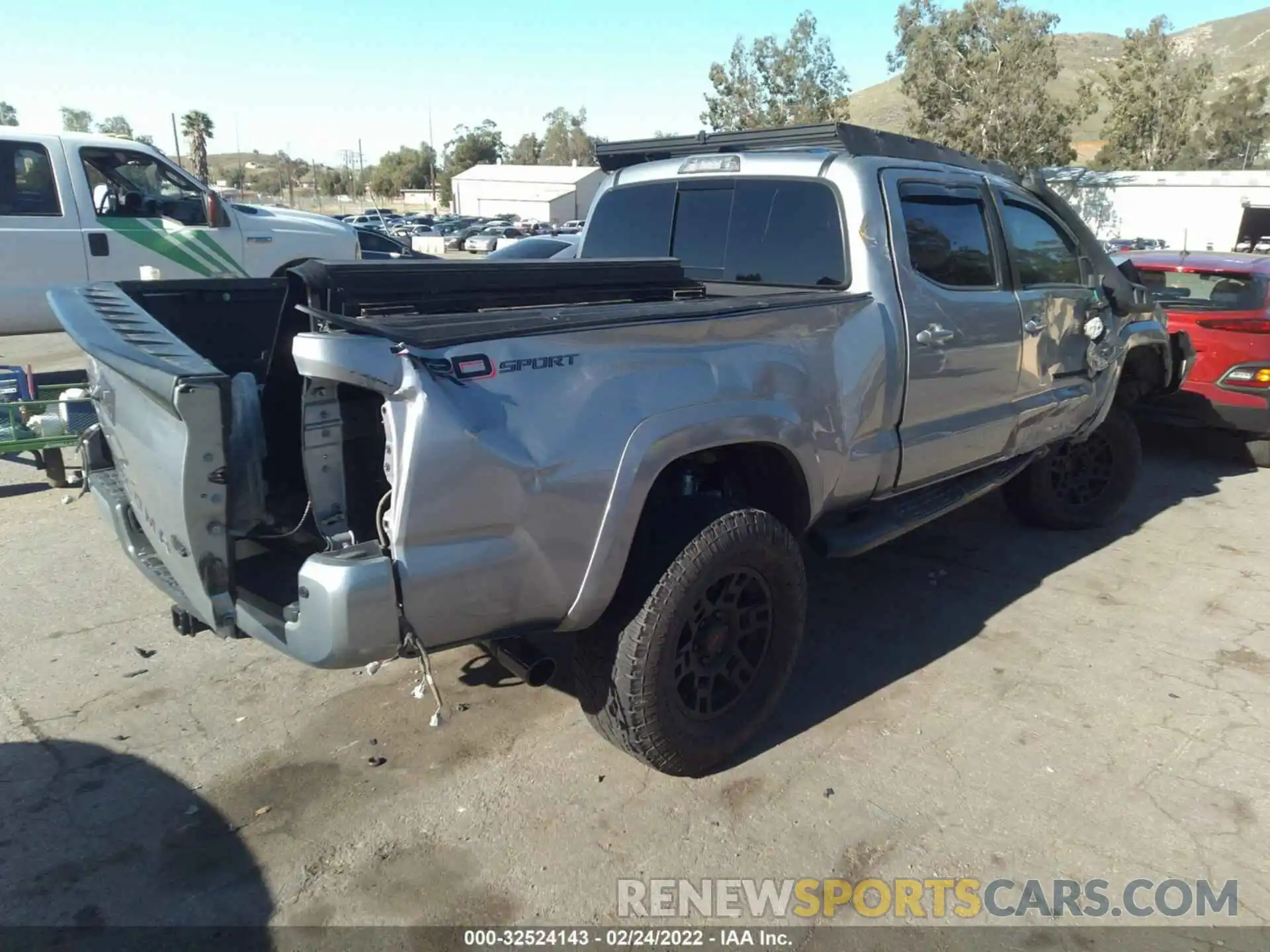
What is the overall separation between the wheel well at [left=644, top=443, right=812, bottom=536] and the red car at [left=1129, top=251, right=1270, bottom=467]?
203 inches

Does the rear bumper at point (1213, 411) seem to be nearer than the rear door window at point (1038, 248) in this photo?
No

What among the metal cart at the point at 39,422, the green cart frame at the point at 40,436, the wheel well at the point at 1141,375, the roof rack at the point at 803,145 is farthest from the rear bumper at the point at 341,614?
the wheel well at the point at 1141,375

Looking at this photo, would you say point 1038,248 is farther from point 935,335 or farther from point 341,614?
point 341,614

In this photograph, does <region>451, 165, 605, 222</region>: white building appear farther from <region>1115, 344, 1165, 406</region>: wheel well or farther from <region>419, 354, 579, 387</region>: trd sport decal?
<region>419, 354, 579, 387</region>: trd sport decal

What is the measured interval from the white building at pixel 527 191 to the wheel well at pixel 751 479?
187ft

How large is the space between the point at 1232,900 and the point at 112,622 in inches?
172

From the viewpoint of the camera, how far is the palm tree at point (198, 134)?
5388 centimetres

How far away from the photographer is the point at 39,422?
18.4 ft

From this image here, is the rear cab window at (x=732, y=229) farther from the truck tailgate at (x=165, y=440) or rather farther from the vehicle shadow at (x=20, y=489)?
the vehicle shadow at (x=20, y=489)

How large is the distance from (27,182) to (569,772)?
774 centimetres

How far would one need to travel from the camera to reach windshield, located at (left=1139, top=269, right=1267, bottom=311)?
7203 millimetres

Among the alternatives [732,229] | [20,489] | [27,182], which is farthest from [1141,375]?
[27,182]

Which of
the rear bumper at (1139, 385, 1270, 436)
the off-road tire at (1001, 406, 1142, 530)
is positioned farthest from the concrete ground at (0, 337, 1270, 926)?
the rear bumper at (1139, 385, 1270, 436)

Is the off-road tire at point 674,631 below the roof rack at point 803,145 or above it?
below
